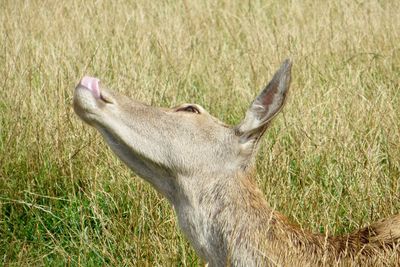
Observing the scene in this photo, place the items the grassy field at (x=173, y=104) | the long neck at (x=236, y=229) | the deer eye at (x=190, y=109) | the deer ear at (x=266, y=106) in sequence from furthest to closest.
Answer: the grassy field at (x=173, y=104)
the deer eye at (x=190, y=109)
the deer ear at (x=266, y=106)
the long neck at (x=236, y=229)

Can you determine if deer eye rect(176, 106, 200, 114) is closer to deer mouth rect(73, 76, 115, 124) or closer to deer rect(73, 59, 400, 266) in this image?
deer rect(73, 59, 400, 266)

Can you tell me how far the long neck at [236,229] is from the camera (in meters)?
4.32

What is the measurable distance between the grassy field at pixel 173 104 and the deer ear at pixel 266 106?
78cm

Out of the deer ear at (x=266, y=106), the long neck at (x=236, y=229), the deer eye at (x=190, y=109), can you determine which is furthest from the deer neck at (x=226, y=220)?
the deer eye at (x=190, y=109)

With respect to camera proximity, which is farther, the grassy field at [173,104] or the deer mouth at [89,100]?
the grassy field at [173,104]

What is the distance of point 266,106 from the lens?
4480 millimetres

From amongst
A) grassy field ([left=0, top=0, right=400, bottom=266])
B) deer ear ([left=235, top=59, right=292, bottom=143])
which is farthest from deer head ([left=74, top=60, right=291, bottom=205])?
grassy field ([left=0, top=0, right=400, bottom=266])

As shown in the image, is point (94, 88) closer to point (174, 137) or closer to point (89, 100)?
point (89, 100)

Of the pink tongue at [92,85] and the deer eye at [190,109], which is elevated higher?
the pink tongue at [92,85]

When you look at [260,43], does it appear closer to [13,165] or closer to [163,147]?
[13,165]

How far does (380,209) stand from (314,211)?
14.1 inches

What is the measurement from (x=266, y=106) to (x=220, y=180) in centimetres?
39

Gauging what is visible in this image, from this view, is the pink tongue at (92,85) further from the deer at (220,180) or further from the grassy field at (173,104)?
the grassy field at (173,104)

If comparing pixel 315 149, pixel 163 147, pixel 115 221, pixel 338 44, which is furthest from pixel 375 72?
pixel 163 147
